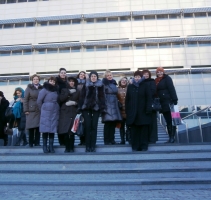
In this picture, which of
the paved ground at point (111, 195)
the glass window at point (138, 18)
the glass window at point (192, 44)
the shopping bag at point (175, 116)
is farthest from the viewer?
the glass window at point (138, 18)

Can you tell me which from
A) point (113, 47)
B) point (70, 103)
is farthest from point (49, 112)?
point (113, 47)

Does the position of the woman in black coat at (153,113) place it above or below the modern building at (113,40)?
below

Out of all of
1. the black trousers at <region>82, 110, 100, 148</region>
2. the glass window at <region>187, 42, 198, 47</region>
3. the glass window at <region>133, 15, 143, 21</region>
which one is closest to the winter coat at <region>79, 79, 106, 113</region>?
the black trousers at <region>82, 110, 100, 148</region>

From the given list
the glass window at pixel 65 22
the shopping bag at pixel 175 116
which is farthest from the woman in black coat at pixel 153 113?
the glass window at pixel 65 22

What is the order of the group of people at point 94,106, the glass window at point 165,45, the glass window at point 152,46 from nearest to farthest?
the group of people at point 94,106 → the glass window at point 165,45 → the glass window at point 152,46

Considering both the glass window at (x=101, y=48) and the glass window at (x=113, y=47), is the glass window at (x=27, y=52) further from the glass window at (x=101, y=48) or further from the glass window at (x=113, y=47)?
the glass window at (x=113, y=47)

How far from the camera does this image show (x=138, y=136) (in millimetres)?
5586

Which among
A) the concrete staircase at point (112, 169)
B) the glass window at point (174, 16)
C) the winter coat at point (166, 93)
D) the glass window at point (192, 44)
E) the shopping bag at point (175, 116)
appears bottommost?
the concrete staircase at point (112, 169)

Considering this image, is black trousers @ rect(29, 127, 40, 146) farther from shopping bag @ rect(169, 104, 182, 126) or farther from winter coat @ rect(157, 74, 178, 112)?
shopping bag @ rect(169, 104, 182, 126)

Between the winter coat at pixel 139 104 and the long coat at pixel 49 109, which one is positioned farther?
the long coat at pixel 49 109

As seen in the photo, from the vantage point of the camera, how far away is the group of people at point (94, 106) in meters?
5.55

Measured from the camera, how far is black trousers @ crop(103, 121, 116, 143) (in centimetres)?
618

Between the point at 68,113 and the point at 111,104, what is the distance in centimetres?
110

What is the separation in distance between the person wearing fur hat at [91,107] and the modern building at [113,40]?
48.1 ft
